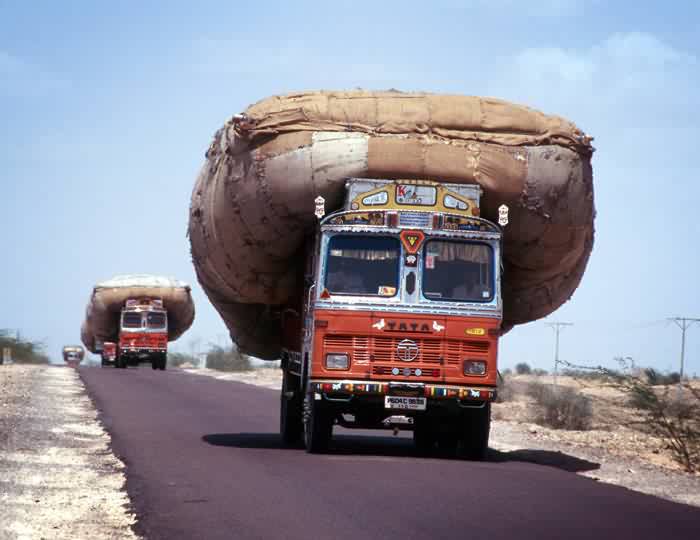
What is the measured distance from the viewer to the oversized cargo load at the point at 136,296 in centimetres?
5234

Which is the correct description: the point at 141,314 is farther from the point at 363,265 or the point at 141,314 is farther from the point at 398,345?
the point at 398,345

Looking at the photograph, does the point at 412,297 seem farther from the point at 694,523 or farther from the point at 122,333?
the point at 122,333

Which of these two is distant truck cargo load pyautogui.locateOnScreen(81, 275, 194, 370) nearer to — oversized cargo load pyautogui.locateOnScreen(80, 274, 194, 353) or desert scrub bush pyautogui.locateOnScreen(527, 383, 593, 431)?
oversized cargo load pyautogui.locateOnScreen(80, 274, 194, 353)

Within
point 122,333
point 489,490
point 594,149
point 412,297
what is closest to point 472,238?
point 412,297

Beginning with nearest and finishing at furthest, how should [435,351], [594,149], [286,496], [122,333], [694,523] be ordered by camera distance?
[694,523], [286,496], [435,351], [594,149], [122,333]

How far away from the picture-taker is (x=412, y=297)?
1477 centimetres

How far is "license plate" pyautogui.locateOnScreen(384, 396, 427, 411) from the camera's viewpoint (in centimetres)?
1450

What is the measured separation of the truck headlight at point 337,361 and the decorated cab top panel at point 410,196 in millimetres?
1783

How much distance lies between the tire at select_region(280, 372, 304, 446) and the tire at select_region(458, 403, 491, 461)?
2756 mm

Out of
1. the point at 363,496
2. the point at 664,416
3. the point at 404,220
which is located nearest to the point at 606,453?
the point at 664,416

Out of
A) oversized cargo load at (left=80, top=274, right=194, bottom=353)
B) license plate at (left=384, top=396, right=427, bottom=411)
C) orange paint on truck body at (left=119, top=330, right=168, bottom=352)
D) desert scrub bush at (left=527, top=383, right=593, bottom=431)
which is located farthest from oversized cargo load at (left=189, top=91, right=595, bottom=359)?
orange paint on truck body at (left=119, top=330, right=168, bottom=352)

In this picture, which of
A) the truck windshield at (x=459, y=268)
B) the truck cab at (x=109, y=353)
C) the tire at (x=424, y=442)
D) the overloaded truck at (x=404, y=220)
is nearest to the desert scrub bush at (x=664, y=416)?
the overloaded truck at (x=404, y=220)

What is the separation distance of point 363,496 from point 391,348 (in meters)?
3.87

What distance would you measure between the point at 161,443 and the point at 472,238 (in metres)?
5.11
